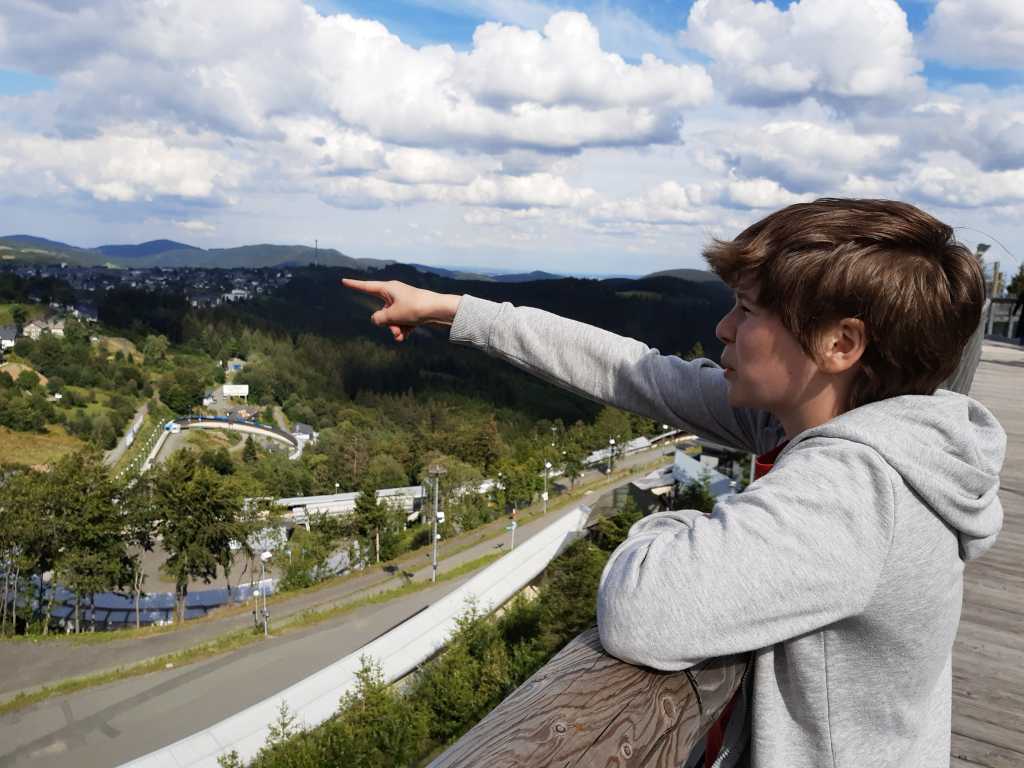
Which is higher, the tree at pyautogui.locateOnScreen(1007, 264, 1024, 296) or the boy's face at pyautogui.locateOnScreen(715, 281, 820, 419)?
the tree at pyautogui.locateOnScreen(1007, 264, 1024, 296)

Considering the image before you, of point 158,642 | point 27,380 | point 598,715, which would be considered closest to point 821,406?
point 598,715

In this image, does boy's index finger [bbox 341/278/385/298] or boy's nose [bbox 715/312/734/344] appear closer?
boy's nose [bbox 715/312/734/344]

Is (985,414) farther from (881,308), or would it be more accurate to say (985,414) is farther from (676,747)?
(676,747)

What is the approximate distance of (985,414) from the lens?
76 cm

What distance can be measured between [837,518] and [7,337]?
8737 cm

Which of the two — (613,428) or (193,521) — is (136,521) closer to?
(193,521)

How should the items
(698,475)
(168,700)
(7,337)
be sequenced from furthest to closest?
1. (7,337)
2. (698,475)
3. (168,700)

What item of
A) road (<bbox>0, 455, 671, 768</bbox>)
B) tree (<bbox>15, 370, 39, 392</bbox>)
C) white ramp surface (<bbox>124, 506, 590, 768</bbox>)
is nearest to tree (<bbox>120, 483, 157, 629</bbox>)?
road (<bbox>0, 455, 671, 768</bbox>)

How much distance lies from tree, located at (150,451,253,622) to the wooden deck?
26.4m

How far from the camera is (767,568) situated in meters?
0.60

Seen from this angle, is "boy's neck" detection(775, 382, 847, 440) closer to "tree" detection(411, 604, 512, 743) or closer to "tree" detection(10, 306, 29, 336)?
"tree" detection(411, 604, 512, 743)

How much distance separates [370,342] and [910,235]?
8743cm

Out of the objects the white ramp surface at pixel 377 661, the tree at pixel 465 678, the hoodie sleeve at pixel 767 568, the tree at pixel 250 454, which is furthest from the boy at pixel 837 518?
the tree at pixel 250 454

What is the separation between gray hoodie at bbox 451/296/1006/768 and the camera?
0.61 metres
